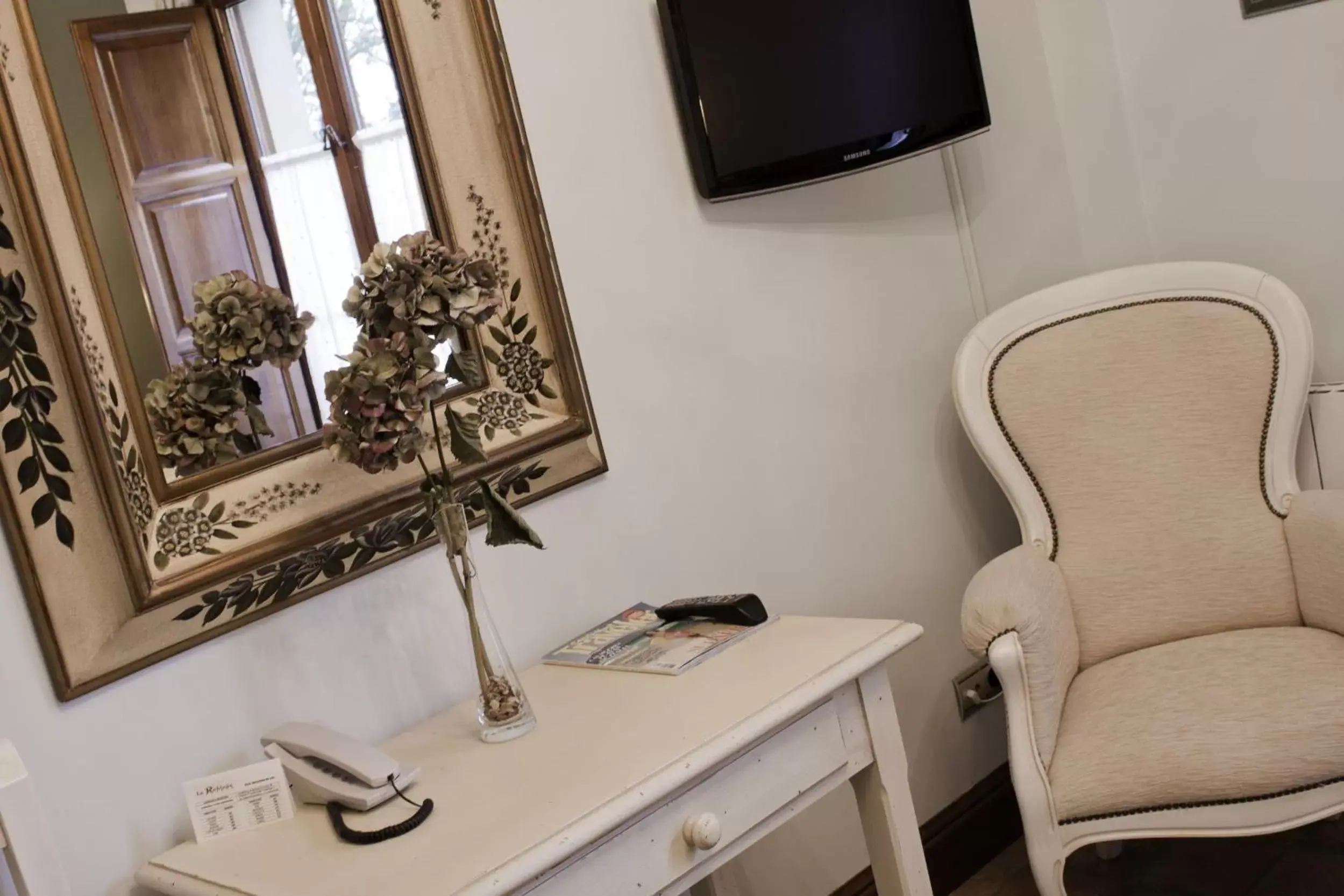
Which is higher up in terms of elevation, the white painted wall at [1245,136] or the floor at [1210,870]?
the white painted wall at [1245,136]

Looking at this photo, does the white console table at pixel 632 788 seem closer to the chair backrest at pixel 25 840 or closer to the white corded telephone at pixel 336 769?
the white corded telephone at pixel 336 769

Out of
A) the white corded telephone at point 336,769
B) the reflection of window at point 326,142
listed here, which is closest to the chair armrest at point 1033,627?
the white corded telephone at point 336,769

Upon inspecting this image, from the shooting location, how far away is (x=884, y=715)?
1.47m

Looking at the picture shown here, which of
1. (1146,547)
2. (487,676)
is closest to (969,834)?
(1146,547)

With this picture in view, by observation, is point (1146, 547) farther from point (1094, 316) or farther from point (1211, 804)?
point (1211, 804)

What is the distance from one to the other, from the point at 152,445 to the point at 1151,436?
1570mm

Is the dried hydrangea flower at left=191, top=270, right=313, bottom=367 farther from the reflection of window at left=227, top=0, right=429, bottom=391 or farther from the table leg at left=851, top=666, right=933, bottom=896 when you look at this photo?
the table leg at left=851, top=666, right=933, bottom=896

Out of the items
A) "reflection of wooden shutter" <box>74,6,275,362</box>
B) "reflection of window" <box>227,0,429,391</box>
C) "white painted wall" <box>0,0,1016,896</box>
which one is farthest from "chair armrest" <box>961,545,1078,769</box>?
"reflection of wooden shutter" <box>74,6,275,362</box>

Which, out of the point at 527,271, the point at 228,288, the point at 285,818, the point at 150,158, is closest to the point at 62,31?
the point at 150,158

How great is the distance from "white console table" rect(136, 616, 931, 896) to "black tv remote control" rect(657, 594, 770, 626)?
0.03 metres

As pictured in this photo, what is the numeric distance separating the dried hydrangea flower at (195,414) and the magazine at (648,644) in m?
0.52

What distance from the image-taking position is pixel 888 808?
1472 mm

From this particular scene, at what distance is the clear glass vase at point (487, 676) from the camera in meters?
1.43

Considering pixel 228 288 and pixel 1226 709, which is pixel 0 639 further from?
pixel 1226 709
